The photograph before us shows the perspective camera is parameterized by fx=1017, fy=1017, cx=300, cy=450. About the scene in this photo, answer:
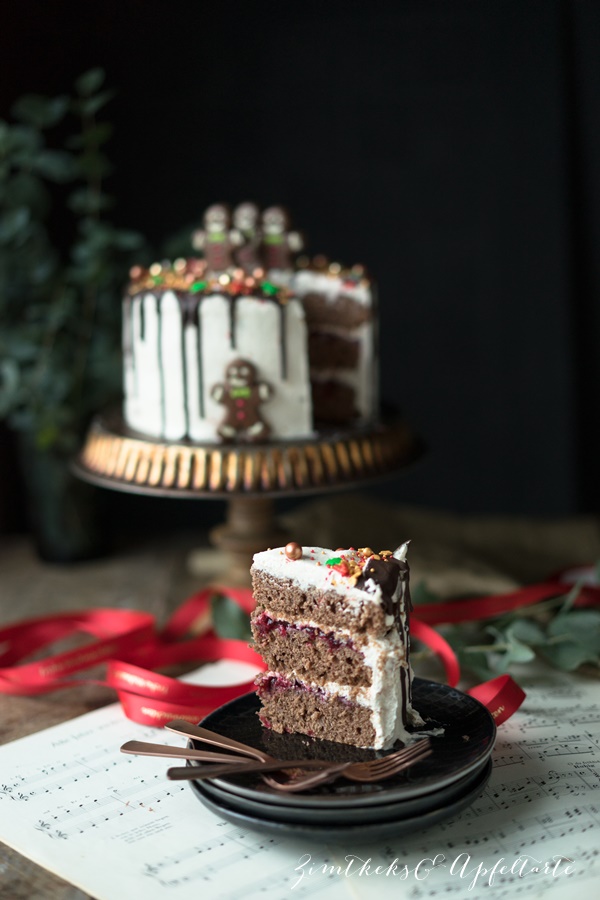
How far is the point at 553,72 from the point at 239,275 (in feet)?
3.15

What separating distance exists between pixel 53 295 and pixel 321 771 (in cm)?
130

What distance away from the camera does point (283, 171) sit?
7.80 ft

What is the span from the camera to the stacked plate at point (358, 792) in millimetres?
1002

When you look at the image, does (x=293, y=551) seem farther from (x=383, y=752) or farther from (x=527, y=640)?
(x=527, y=640)

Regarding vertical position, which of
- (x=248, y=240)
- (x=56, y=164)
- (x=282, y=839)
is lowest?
(x=282, y=839)

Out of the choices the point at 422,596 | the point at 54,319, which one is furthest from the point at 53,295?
the point at 422,596

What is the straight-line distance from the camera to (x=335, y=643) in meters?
1.17

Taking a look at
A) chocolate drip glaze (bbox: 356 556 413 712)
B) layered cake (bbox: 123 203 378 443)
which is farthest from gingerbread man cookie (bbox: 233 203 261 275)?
chocolate drip glaze (bbox: 356 556 413 712)

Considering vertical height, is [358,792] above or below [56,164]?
below

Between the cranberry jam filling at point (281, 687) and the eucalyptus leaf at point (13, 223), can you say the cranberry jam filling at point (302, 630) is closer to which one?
the cranberry jam filling at point (281, 687)

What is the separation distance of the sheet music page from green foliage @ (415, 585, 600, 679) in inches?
6.6

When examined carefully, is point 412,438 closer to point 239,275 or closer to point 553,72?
point 239,275

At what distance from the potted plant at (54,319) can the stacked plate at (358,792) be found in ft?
3.34

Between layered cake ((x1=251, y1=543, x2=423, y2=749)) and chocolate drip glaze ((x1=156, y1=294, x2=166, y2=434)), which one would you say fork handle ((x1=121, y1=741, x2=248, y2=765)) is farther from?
chocolate drip glaze ((x1=156, y1=294, x2=166, y2=434))
